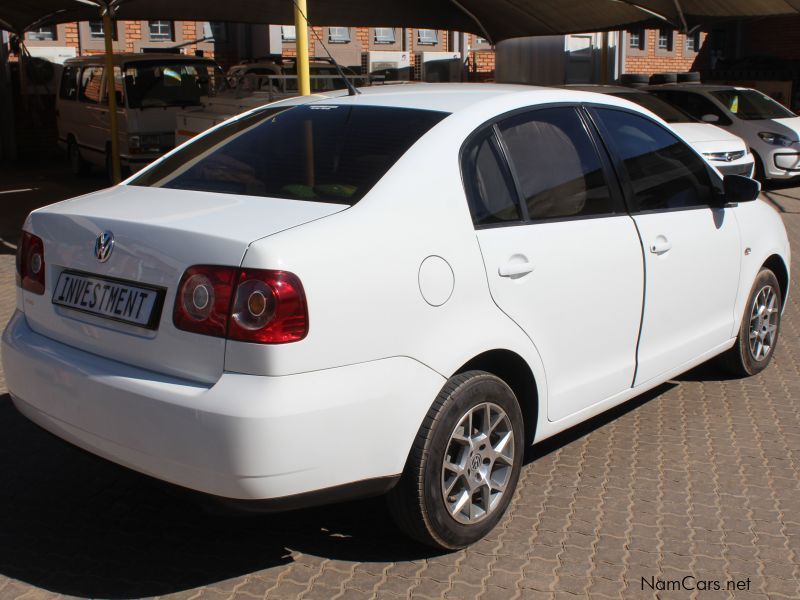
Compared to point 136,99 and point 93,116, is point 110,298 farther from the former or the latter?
point 93,116

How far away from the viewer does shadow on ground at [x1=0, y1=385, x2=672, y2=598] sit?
11.0 feet

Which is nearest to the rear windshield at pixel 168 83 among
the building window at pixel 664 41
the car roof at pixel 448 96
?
the car roof at pixel 448 96

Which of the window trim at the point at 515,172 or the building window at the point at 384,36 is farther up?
the building window at the point at 384,36

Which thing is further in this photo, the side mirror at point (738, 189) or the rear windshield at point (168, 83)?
the rear windshield at point (168, 83)

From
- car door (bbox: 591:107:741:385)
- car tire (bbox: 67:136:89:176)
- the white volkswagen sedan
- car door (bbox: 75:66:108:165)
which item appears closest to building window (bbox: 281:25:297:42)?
car tire (bbox: 67:136:89:176)

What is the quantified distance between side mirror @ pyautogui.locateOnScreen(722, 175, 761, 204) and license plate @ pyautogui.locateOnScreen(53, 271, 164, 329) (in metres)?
3.05

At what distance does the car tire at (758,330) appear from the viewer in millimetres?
5352

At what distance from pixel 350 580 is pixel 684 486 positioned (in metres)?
1.63

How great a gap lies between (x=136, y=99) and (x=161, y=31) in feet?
29.7

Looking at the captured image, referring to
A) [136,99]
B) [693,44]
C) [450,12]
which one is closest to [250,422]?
[136,99]

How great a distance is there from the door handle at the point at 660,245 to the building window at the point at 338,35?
840 inches

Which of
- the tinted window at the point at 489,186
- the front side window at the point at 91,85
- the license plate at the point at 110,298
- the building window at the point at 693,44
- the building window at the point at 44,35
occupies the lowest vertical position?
the license plate at the point at 110,298

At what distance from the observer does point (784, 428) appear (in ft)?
16.0

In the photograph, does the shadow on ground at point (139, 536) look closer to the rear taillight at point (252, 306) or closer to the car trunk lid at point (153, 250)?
the car trunk lid at point (153, 250)
